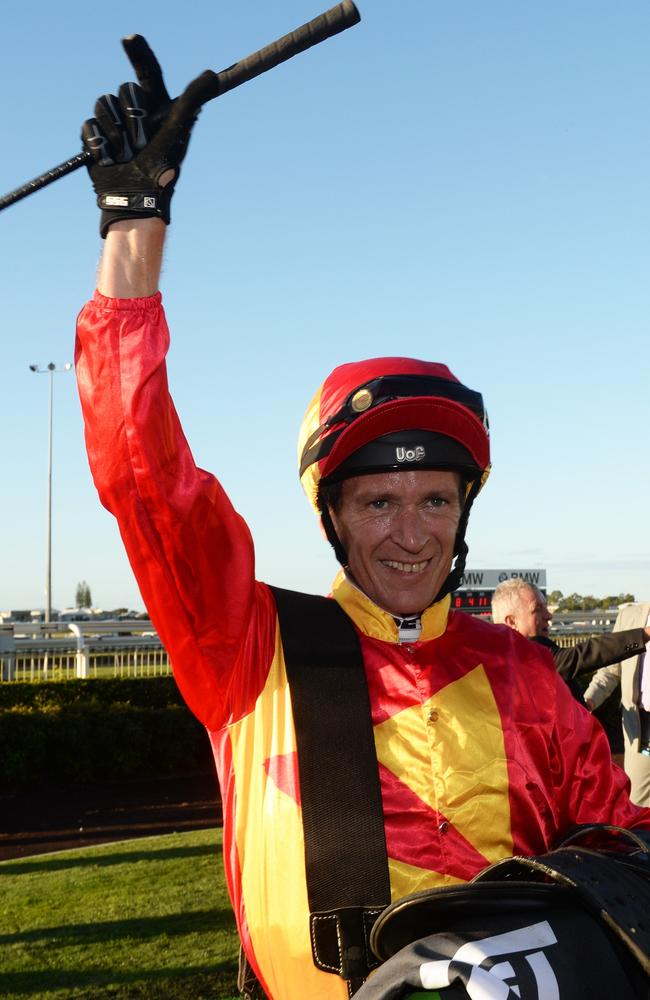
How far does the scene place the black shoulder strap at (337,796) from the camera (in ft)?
5.22

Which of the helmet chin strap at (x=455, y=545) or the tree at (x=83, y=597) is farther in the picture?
the tree at (x=83, y=597)

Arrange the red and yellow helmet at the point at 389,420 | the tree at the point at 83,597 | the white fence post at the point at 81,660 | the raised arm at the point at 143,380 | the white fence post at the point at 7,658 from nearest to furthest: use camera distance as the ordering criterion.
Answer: the raised arm at the point at 143,380 → the red and yellow helmet at the point at 389,420 → the white fence post at the point at 7,658 → the white fence post at the point at 81,660 → the tree at the point at 83,597

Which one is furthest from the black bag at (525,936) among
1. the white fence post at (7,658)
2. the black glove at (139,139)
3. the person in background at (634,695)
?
the white fence post at (7,658)

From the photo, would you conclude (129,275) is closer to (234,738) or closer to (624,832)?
(234,738)

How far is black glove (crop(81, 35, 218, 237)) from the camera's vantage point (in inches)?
60.9

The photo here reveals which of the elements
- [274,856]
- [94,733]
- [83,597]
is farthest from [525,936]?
[83,597]

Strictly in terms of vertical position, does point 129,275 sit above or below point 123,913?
above

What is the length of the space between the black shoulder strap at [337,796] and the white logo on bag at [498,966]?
285mm

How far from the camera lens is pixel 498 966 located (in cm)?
132

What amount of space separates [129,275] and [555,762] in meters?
1.15

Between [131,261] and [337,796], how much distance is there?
2.95 feet

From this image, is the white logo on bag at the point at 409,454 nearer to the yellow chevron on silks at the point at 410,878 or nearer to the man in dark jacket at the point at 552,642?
the yellow chevron on silks at the point at 410,878

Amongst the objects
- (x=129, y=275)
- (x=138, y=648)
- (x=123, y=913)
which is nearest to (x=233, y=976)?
(x=123, y=913)

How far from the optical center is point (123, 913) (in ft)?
19.1
